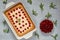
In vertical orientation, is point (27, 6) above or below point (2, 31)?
above

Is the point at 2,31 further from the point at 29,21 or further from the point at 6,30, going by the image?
the point at 29,21

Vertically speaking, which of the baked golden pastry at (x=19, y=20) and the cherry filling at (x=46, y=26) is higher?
the baked golden pastry at (x=19, y=20)

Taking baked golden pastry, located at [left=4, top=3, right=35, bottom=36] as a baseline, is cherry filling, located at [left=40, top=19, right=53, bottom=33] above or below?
below

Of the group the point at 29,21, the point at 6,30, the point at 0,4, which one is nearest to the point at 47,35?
the point at 29,21
